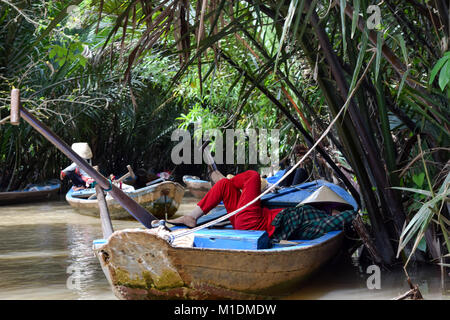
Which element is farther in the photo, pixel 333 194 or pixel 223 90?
pixel 223 90

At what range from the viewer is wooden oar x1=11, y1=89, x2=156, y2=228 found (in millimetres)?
3451

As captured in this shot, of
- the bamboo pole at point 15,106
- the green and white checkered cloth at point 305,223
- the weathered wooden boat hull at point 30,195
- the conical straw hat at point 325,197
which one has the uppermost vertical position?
the bamboo pole at point 15,106

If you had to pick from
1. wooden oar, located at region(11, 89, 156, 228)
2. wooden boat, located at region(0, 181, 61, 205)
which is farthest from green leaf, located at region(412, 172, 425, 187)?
wooden boat, located at region(0, 181, 61, 205)

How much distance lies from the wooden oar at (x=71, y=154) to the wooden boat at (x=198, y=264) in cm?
39

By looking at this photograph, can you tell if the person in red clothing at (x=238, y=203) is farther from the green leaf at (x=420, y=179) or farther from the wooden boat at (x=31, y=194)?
the wooden boat at (x=31, y=194)

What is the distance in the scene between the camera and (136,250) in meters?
3.64

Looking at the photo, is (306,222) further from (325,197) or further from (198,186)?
(198,186)

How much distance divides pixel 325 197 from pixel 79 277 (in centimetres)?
235

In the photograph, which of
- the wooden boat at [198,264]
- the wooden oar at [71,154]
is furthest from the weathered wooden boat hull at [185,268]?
the wooden oar at [71,154]

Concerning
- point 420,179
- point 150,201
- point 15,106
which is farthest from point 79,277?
point 150,201

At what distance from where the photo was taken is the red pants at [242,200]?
468 cm
